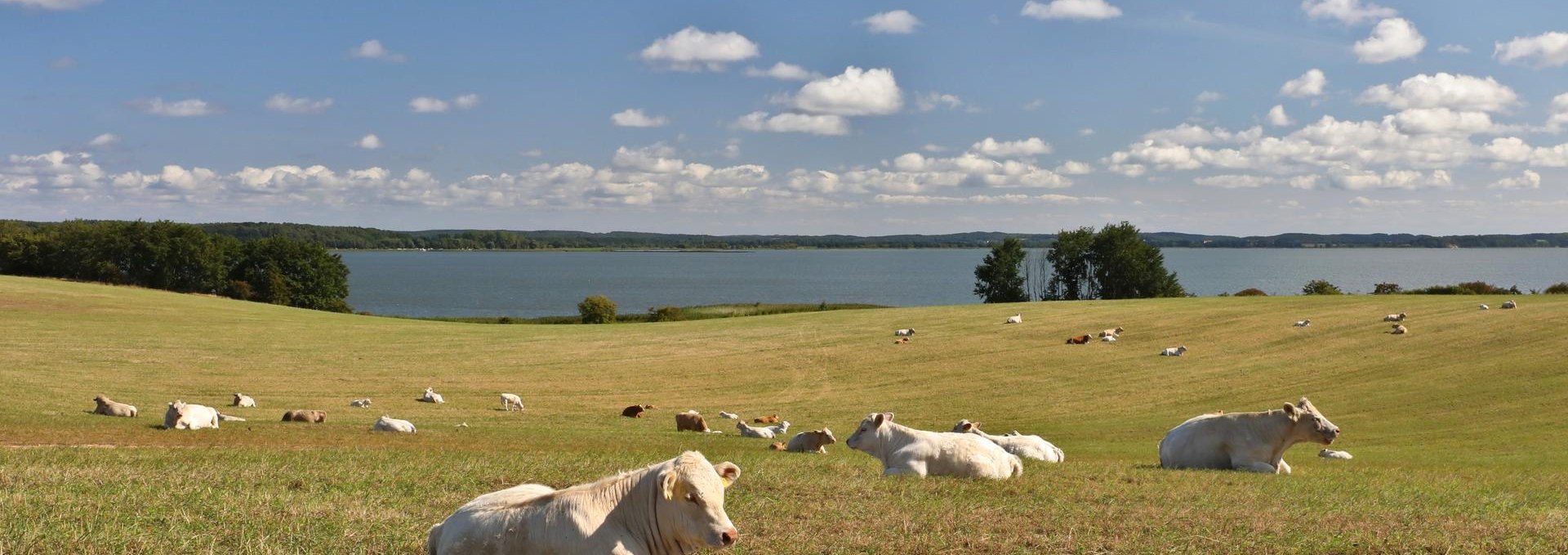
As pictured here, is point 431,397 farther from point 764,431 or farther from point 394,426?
point 764,431

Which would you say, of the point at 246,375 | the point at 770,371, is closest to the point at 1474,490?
the point at 770,371

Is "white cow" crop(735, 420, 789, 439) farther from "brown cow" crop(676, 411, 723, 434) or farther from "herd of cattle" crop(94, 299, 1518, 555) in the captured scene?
"brown cow" crop(676, 411, 723, 434)

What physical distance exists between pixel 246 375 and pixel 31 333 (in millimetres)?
15873

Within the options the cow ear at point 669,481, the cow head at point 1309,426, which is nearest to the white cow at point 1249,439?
the cow head at point 1309,426

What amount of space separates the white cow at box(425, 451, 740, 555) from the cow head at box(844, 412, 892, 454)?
31.1 feet

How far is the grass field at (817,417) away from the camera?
1034 cm

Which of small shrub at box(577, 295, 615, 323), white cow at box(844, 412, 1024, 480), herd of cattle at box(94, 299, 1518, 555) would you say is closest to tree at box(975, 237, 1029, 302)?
small shrub at box(577, 295, 615, 323)

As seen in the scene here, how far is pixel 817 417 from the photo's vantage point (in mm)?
34469

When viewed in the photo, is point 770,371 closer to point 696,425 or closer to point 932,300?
point 696,425

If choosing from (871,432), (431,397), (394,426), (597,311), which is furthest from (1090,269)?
(871,432)

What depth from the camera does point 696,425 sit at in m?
30.0

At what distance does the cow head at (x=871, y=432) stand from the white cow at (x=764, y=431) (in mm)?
11618

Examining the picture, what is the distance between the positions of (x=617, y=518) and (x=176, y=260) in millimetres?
125216

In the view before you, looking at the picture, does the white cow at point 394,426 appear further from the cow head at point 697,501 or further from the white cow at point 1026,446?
the cow head at point 697,501
